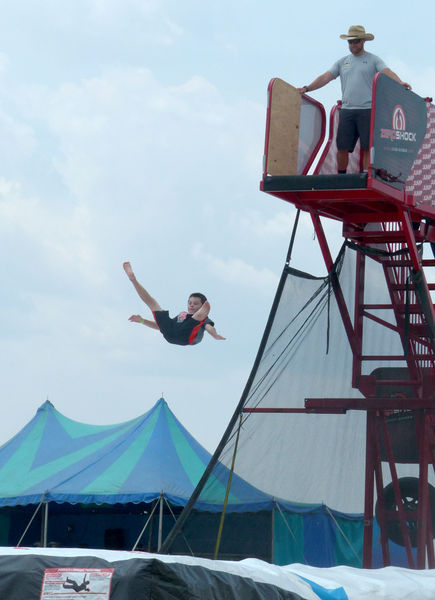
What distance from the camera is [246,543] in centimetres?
1104

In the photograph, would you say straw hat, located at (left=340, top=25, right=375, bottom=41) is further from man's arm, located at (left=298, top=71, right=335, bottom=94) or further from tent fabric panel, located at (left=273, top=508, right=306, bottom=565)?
tent fabric panel, located at (left=273, top=508, right=306, bottom=565)

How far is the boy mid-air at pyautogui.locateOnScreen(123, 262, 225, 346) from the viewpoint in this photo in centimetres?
1092

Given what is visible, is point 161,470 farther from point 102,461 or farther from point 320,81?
point 320,81

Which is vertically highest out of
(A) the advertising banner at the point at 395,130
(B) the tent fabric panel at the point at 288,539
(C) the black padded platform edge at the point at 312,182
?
(A) the advertising banner at the point at 395,130

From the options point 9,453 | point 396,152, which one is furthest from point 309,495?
point 9,453

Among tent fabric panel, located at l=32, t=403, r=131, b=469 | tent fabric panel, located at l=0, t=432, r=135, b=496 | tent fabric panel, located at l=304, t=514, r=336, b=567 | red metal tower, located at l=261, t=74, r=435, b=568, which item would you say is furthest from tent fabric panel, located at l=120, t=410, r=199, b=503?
tent fabric panel, located at l=304, t=514, r=336, b=567

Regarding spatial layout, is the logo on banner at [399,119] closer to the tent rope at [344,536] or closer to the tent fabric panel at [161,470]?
the tent rope at [344,536]

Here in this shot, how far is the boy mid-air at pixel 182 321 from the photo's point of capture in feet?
35.8

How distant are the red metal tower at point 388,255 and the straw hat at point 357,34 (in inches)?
36.0

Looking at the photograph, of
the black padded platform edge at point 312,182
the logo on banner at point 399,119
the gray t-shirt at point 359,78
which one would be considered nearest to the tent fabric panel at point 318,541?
the black padded platform edge at point 312,182

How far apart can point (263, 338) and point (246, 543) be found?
8.22 ft

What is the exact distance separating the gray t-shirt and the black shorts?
0.28 feet

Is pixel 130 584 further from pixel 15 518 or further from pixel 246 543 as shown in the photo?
pixel 15 518

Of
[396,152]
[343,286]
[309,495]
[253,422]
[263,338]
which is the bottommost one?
[309,495]
